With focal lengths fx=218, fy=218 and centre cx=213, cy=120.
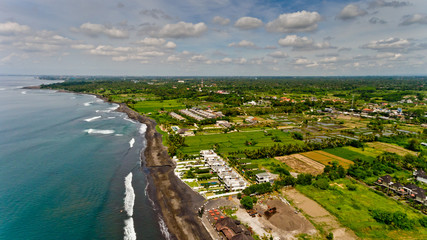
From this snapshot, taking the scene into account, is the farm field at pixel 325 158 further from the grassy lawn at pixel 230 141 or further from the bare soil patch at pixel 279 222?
the bare soil patch at pixel 279 222

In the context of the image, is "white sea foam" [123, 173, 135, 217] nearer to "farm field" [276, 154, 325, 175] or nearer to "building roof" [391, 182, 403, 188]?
"farm field" [276, 154, 325, 175]

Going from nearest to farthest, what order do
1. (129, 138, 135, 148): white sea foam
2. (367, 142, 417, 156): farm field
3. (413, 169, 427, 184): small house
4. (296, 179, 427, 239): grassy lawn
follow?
(296, 179, 427, 239): grassy lawn, (413, 169, 427, 184): small house, (367, 142, 417, 156): farm field, (129, 138, 135, 148): white sea foam

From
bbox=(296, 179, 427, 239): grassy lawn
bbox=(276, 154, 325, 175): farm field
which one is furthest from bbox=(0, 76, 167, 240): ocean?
bbox=(276, 154, 325, 175): farm field

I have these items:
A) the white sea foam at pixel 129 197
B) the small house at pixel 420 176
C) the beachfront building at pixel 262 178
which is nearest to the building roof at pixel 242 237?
the beachfront building at pixel 262 178

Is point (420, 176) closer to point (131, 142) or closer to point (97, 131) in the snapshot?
point (131, 142)

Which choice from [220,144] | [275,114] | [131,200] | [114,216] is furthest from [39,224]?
[275,114]

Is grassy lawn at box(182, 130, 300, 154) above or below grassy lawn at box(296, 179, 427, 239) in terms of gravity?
above
